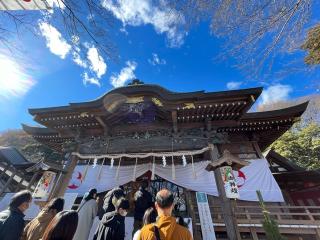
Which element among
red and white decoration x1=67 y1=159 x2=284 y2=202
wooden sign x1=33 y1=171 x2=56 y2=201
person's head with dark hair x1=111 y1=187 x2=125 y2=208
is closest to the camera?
person's head with dark hair x1=111 y1=187 x2=125 y2=208

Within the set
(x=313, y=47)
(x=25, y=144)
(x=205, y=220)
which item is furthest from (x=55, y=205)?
(x=25, y=144)

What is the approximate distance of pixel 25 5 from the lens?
9.74ft

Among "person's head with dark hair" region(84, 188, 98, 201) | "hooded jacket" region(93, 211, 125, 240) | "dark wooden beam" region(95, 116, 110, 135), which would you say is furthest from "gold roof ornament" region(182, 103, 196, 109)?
"hooded jacket" region(93, 211, 125, 240)

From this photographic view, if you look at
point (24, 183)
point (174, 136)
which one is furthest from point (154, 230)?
point (24, 183)

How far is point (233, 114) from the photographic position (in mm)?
7363

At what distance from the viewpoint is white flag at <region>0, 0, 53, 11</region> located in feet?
9.45

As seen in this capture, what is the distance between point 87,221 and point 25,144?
30.5 metres

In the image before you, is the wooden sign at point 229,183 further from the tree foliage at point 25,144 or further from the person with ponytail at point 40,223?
the tree foliage at point 25,144

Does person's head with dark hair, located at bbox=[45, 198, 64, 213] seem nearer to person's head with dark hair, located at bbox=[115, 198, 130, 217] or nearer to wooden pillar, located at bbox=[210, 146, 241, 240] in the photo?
person's head with dark hair, located at bbox=[115, 198, 130, 217]

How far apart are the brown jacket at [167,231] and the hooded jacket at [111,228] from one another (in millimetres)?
1340

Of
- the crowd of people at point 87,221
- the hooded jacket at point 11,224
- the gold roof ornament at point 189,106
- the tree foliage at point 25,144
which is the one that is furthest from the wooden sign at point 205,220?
the tree foliage at point 25,144

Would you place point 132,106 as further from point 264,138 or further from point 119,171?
point 264,138

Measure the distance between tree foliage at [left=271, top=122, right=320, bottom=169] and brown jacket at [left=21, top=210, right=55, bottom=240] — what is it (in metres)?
17.9

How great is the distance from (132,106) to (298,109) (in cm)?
648
